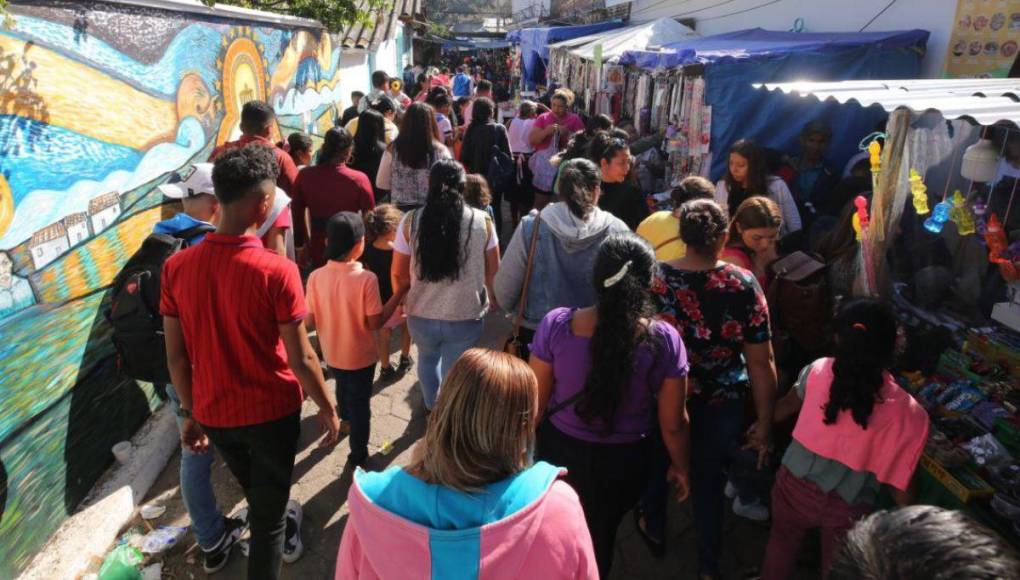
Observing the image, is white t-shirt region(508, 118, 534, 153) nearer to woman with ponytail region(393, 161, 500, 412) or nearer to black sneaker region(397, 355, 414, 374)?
black sneaker region(397, 355, 414, 374)

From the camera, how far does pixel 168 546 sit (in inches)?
118

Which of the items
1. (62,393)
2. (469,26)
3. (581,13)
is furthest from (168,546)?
(469,26)

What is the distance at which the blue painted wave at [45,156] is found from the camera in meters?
2.63

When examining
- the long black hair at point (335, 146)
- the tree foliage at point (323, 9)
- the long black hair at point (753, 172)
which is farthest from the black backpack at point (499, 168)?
the tree foliage at point (323, 9)

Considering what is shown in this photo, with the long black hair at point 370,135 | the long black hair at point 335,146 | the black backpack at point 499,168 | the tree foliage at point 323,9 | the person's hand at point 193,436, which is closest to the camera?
the person's hand at point 193,436

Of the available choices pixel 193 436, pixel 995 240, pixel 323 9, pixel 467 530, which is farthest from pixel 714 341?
pixel 323 9

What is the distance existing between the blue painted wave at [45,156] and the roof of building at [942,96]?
13.1 feet

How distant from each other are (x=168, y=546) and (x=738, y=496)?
9.52ft

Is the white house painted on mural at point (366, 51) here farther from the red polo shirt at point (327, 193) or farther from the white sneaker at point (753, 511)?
the white sneaker at point (753, 511)

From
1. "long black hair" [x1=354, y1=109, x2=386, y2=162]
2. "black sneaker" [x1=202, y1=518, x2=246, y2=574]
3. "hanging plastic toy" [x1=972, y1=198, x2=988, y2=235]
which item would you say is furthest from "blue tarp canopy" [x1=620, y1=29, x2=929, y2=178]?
"black sneaker" [x1=202, y1=518, x2=246, y2=574]

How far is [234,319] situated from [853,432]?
2.20 metres

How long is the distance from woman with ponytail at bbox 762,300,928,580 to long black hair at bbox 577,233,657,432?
0.73 m

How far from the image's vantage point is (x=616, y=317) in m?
1.97

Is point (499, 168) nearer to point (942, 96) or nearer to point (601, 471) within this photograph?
point (942, 96)
